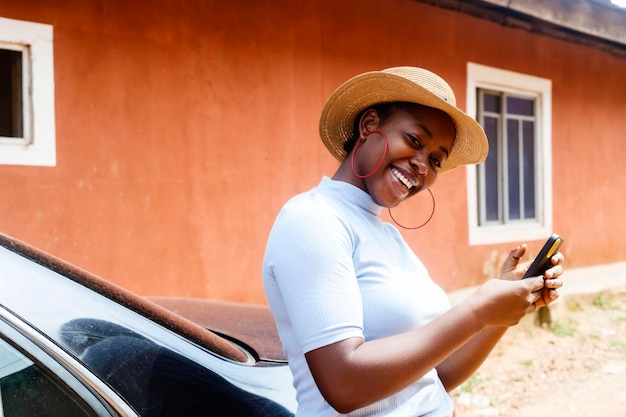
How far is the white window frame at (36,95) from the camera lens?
3605mm

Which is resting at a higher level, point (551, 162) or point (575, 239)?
point (551, 162)

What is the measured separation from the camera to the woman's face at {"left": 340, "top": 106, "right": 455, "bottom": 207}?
1.41 meters

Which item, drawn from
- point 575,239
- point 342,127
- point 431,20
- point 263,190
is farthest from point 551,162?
point 342,127

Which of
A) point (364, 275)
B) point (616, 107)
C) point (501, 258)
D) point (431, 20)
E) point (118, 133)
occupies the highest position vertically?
point (431, 20)

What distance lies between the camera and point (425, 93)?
1.40 m

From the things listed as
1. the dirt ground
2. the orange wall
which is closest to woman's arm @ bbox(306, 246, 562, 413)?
the dirt ground

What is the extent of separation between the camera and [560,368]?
15.5ft

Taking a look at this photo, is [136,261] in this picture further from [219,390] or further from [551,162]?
[551,162]

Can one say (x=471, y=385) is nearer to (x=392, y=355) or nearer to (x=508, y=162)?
(x=508, y=162)

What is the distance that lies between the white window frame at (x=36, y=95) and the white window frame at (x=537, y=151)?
3.81 metres

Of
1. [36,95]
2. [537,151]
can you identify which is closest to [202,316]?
[36,95]

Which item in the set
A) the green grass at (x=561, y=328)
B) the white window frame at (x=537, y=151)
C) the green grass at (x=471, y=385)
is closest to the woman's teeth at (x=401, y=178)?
the green grass at (x=471, y=385)

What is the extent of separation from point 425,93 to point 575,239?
6762 millimetres

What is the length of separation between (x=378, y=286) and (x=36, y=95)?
3137 mm
